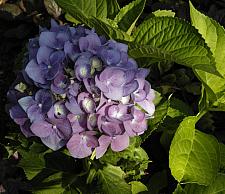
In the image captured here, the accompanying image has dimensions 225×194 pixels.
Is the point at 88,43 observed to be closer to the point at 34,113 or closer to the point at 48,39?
the point at 48,39

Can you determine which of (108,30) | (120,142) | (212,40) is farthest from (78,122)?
(212,40)

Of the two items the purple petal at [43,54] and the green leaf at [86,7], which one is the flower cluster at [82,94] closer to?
the purple petal at [43,54]

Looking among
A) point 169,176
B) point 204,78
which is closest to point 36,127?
point 204,78

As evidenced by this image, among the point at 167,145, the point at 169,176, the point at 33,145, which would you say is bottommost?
the point at 169,176

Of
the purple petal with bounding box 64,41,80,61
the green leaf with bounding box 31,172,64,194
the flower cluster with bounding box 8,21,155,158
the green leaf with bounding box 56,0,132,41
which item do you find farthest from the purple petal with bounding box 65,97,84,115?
the green leaf with bounding box 31,172,64,194

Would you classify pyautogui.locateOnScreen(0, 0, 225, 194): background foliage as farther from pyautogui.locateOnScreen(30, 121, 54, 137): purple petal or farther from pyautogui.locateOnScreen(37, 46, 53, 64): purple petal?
pyautogui.locateOnScreen(30, 121, 54, 137): purple petal

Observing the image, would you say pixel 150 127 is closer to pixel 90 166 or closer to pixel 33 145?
pixel 90 166

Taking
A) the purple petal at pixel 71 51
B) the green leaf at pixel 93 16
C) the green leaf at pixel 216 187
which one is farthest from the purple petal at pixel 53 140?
the green leaf at pixel 216 187
